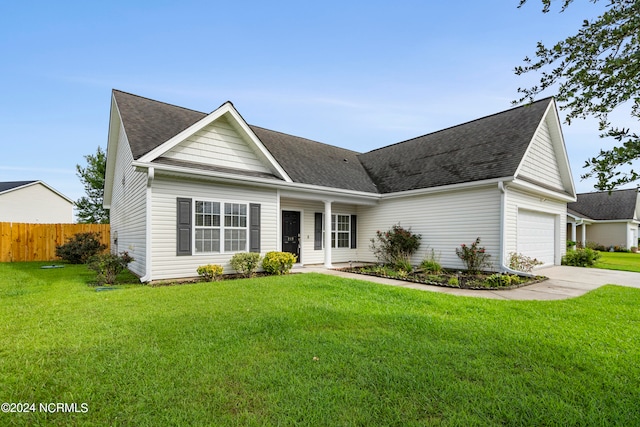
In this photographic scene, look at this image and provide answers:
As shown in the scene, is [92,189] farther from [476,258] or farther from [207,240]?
[476,258]

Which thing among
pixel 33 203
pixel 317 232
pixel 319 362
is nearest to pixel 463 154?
pixel 317 232

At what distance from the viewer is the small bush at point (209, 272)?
8445mm

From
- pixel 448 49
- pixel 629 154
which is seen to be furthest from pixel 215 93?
pixel 629 154

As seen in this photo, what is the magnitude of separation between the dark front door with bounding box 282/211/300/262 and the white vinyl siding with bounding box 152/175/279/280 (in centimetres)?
256

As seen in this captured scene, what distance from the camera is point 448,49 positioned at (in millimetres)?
9242

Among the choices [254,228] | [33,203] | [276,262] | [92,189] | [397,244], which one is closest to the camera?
[276,262]

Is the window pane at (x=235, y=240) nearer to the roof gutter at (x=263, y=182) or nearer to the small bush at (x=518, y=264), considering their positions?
the roof gutter at (x=263, y=182)

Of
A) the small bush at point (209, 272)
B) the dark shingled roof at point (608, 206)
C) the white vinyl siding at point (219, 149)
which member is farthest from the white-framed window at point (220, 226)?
the dark shingled roof at point (608, 206)

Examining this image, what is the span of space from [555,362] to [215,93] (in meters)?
17.4

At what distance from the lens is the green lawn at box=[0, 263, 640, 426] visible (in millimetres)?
2365

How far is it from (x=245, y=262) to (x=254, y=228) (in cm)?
123

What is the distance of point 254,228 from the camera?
9.87 metres

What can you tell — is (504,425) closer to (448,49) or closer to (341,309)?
(341,309)

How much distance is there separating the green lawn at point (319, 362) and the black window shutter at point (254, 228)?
409 centimetres
